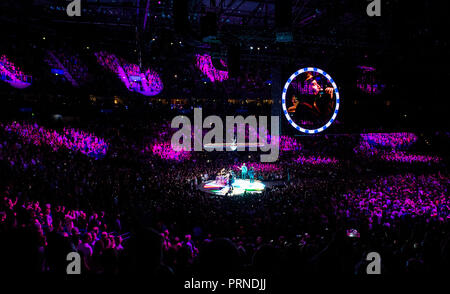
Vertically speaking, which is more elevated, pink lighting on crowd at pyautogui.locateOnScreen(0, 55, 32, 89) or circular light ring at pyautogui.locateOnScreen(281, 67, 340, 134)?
pink lighting on crowd at pyautogui.locateOnScreen(0, 55, 32, 89)

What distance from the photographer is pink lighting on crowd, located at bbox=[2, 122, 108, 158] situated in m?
18.4

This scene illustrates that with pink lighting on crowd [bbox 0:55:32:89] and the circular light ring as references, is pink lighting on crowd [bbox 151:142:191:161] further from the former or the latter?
the circular light ring

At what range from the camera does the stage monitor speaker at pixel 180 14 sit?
5.89 metres

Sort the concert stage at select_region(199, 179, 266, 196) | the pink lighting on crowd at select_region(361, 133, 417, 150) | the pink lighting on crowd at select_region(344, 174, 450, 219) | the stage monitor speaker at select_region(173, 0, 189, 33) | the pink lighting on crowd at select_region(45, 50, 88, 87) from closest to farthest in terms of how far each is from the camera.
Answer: the stage monitor speaker at select_region(173, 0, 189, 33)
the pink lighting on crowd at select_region(344, 174, 450, 219)
the concert stage at select_region(199, 179, 266, 196)
the pink lighting on crowd at select_region(45, 50, 88, 87)
the pink lighting on crowd at select_region(361, 133, 417, 150)

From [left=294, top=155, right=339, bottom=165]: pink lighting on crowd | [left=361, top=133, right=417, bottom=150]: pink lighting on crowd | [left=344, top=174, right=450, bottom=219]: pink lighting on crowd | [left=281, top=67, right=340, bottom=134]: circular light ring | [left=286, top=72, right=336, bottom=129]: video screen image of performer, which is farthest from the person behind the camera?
[left=361, top=133, right=417, bottom=150]: pink lighting on crowd

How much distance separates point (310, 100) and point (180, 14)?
3.17 m

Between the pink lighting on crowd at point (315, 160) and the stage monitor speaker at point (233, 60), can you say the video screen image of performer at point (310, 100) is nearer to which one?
the stage monitor speaker at point (233, 60)

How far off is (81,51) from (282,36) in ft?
52.1

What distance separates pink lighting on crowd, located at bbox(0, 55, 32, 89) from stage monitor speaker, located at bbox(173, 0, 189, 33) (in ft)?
51.5

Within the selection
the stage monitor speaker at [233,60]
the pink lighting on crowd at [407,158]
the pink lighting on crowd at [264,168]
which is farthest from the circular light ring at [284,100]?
the pink lighting on crowd at [407,158]

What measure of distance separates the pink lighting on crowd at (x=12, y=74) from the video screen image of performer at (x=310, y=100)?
18028mm

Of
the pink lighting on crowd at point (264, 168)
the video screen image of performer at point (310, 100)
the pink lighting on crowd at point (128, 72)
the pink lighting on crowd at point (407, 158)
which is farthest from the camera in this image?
the pink lighting on crowd at point (407, 158)

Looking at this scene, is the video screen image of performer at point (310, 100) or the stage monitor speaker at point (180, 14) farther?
the stage monitor speaker at point (180, 14)

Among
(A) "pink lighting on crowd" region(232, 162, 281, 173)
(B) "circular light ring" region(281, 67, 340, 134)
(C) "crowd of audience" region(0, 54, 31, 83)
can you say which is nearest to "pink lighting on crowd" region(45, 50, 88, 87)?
(C) "crowd of audience" region(0, 54, 31, 83)
